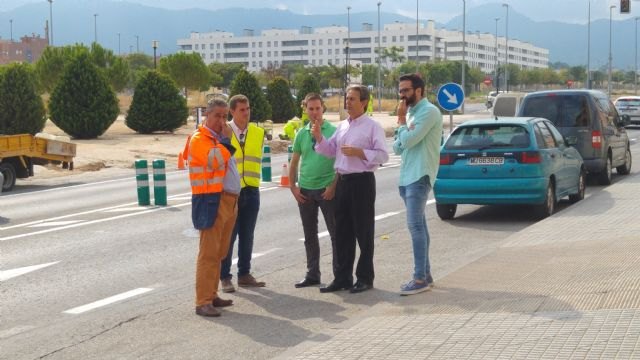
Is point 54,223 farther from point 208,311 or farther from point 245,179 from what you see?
point 208,311

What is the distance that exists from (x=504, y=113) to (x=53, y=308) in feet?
92.4

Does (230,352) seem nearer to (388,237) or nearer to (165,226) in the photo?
(388,237)

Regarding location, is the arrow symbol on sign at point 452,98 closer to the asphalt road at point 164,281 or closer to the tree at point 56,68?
the asphalt road at point 164,281

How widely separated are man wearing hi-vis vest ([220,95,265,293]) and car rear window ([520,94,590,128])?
1094cm

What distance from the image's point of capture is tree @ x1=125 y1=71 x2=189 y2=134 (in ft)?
140

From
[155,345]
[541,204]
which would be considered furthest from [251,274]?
[541,204]

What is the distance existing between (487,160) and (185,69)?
64.6 meters

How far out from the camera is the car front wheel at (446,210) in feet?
46.4

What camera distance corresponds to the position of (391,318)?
23.1ft

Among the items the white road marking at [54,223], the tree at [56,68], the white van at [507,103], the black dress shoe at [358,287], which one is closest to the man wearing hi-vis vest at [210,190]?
the black dress shoe at [358,287]

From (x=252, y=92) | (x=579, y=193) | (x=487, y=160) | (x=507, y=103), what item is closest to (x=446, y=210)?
(x=487, y=160)

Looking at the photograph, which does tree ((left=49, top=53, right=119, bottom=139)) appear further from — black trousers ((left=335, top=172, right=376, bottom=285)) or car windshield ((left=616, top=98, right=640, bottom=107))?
black trousers ((left=335, top=172, right=376, bottom=285))

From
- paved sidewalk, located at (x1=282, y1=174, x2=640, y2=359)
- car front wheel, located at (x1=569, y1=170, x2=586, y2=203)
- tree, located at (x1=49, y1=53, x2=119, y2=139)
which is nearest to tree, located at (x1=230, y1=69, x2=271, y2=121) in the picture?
tree, located at (x1=49, y1=53, x2=119, y2=139)

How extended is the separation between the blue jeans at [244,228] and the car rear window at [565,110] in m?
10.9
